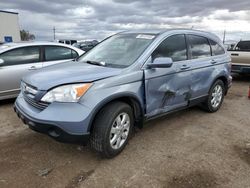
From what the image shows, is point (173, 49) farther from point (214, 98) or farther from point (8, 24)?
point (8, 24)

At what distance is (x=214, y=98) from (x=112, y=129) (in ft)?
10.1

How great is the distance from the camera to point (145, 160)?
11.8 ft

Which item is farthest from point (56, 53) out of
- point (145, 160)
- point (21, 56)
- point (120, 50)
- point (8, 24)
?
point (8, 24)

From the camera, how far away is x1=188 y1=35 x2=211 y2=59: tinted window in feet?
16.1

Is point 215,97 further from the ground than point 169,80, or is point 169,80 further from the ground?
point 169,80

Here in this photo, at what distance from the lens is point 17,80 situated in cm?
598

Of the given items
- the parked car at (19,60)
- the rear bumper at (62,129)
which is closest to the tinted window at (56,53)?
the parked car at (19,60)

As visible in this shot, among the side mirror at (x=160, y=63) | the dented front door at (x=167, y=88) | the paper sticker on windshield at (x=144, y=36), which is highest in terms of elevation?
the paper sticker on windshield at (x=144, y=36)

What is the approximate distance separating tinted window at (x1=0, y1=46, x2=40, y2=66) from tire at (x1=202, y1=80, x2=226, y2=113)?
404cm

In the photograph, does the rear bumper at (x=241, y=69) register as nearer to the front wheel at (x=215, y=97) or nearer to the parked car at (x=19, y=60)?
the front wheel at (x=215, y=97)

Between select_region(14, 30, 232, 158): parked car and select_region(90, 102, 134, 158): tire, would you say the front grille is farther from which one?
select_region(90, 102, 134, 158): tire

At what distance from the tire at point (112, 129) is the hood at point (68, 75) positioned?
43 centimetres

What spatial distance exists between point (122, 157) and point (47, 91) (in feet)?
4.46

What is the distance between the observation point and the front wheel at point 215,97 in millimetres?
5531
